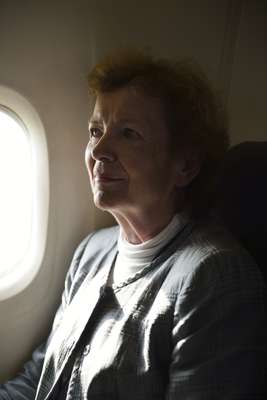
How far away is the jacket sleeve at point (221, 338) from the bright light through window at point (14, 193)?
74 centimetres

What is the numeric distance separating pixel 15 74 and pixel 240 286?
89cm

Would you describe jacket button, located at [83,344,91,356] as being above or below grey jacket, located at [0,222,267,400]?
below

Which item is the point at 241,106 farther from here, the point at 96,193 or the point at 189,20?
the point at 96,193

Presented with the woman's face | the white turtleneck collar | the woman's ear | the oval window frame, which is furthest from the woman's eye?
the oval window frame

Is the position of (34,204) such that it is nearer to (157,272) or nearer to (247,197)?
(157,272)

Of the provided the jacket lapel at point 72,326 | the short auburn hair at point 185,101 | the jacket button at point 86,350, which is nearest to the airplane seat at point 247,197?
the short auburn hair at point 185,101

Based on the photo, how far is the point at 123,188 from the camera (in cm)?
113

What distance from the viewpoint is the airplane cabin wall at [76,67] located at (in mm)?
1246

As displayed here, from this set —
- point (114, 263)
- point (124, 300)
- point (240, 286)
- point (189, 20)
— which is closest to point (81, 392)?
point (124, 300)

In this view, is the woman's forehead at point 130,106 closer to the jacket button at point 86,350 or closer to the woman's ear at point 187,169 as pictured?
the woman's ear at point 187,169

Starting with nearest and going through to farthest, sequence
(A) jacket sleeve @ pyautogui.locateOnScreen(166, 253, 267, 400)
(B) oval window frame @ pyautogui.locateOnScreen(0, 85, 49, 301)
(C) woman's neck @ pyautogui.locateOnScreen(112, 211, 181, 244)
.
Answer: (A) jacket sleeve @ pyautogui.locateOnScreen(166, 253, 267, 400), (C) woman's neck @ pyautogui.locateOnScreen(112, 211, 181, 244), (B) oval window frame @ pyautogui.locateOnScreen(0, 85, 49, 301)

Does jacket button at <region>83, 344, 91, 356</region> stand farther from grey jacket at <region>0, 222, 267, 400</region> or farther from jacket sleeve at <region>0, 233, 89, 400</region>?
jacket sleeve at <region>0, 233, 89, 400</region>

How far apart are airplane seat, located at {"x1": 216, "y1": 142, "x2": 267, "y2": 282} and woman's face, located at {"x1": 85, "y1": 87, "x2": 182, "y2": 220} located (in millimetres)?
164

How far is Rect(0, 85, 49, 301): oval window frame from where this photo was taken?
1305 millimetres
